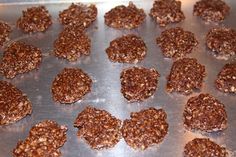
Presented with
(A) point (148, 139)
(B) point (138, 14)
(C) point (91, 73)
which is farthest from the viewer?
(B) point (138, 14)

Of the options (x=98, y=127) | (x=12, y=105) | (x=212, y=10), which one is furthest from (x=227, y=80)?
(x=12, y=105)

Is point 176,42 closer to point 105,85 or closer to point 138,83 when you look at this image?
point 138,83

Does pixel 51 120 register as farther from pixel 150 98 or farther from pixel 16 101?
pixel 150 98

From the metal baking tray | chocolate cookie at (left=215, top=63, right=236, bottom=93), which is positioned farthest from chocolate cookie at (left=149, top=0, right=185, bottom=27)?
chocolate cookie at (left=215, top=63, right=236, bottom=93)

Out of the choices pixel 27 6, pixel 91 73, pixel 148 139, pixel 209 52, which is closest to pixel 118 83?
pixel 91 73

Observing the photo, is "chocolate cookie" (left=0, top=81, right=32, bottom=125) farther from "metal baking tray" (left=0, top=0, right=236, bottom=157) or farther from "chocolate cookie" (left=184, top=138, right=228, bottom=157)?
"chocolate cookie" (left=184, top=138, right=228, bottom=157)
